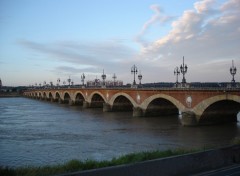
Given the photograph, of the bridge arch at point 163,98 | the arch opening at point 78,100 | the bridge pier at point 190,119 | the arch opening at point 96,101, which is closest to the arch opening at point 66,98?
the arch opening at point 78,100

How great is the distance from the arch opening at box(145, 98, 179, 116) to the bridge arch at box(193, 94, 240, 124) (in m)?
12.5

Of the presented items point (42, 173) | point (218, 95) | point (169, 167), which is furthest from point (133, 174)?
point (218, 95)

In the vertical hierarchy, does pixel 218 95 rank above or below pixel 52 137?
above

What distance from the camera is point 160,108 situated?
52.8 m

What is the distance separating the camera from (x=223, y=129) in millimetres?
35438

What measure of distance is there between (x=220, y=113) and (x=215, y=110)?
39.5 inches

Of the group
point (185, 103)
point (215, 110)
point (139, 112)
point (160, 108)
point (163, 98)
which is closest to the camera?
point (215, 110)

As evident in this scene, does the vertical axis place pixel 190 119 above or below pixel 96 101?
below

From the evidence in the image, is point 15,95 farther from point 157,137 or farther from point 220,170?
point 220,170

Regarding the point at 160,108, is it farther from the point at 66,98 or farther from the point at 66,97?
the point at 66,97

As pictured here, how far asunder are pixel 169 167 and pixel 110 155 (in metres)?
11.9

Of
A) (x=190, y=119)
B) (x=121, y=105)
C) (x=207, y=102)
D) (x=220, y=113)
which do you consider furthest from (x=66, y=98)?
(x=207, y=102)

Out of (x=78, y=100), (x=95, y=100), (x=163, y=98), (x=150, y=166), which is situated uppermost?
(x=163, y=98)

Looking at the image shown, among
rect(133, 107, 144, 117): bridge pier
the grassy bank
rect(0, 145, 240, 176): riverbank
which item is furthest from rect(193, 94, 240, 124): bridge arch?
the grassy bank
